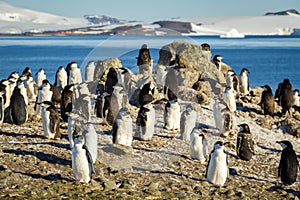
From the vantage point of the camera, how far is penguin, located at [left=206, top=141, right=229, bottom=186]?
962cm

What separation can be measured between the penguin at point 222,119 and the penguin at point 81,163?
4937 mm

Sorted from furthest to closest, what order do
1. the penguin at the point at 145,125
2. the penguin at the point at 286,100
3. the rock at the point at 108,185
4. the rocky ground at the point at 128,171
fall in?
the penguin at the point at 286,100 < the penguin at the point at 145,125 < the rock at the point at 108,185 < the rocky ground at the point at 128,171

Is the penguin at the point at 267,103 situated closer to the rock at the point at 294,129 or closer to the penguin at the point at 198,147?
the rock at the point at 294,129

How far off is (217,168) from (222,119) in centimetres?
348

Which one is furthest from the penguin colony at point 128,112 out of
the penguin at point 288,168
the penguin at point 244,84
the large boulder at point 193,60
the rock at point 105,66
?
the penguin at point 244,84

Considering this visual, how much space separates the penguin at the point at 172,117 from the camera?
12.7m

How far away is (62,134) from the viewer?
11531 millimetres

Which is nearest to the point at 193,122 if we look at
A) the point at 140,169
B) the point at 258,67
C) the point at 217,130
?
the point at 217,130

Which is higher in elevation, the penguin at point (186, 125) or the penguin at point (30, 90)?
the penguin at point (30, 90)

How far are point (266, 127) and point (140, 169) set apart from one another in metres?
6.06

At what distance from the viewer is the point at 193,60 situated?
17812mm

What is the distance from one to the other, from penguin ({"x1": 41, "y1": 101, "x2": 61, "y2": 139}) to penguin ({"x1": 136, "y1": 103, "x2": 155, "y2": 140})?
1704 millimetres

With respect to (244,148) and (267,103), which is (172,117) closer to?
(244,148)

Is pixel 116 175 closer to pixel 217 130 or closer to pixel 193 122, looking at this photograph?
pixel 193 122
